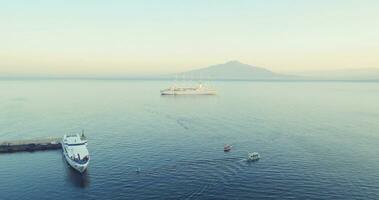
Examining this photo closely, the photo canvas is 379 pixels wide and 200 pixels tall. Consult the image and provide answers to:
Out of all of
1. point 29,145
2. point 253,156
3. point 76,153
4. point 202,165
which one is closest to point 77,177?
point 76,153

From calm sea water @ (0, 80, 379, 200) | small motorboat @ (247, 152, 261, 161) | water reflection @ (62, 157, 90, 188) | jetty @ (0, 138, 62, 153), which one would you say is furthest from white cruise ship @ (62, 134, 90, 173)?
small motorboat @ (247, 152, 261, 161)

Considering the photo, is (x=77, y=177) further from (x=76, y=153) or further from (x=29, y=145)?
(x=29, y=145)

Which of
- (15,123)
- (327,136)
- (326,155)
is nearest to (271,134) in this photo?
(327,136)

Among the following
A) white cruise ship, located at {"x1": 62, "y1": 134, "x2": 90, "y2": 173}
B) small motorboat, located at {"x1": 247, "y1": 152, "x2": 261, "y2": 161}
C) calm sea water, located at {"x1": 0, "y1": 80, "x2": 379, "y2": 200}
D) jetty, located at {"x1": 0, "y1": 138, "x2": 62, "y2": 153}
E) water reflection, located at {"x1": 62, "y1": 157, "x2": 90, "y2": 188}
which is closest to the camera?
calm sea water, located at {"x1": 0, "y1": 80, "x2": 379, "y2": 200}

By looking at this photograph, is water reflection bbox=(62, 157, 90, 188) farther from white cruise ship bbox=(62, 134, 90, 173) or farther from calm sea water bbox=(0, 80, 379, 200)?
white cruise ship bbox=(62, 134, 90, 173)

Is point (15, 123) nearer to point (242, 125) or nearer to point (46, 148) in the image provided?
point (46, 148)

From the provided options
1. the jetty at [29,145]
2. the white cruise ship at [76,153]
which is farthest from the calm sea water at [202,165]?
the jetty at [29,145]
